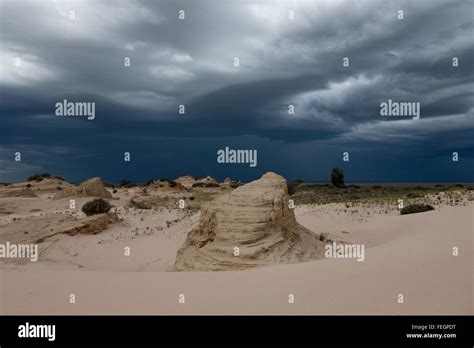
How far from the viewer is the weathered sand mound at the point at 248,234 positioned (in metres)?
10.9

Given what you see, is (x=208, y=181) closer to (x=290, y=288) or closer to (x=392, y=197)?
(x=392, y=197)

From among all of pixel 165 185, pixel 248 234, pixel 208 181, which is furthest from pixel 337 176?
pixel 248 234

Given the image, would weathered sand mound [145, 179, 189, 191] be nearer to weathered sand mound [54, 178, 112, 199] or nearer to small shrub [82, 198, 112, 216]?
weathered sand mound [54, 178, 112, 199]

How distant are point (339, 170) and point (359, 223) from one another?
146 feet

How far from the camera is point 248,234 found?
37.4 ft

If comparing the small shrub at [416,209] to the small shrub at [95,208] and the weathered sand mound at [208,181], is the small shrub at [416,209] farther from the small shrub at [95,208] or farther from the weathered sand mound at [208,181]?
the weathered sand mound at [208,181]

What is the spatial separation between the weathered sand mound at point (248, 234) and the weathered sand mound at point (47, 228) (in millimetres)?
9421

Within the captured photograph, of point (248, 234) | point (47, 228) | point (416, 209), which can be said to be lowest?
point (47, 228)

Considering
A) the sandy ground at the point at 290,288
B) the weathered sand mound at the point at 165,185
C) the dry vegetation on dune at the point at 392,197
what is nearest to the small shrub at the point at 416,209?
the dry vegetation on dune at the point at 392,197

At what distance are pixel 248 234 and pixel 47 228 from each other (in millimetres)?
12689
